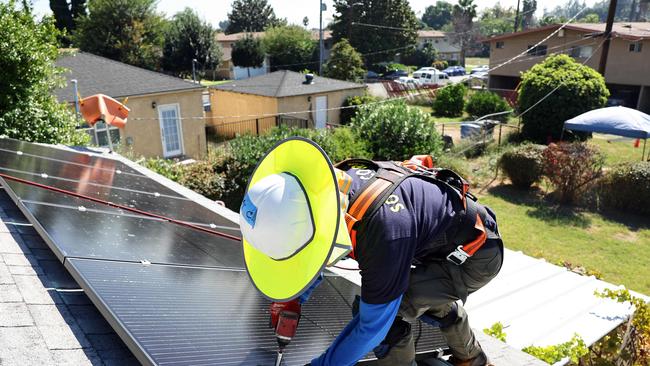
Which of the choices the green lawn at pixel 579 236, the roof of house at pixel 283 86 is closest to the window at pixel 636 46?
the roof of house at pixel 283 86

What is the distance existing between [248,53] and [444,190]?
48016mm

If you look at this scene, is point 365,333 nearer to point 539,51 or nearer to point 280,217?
point 280,217

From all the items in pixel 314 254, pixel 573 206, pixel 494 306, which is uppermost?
pixel 314 254

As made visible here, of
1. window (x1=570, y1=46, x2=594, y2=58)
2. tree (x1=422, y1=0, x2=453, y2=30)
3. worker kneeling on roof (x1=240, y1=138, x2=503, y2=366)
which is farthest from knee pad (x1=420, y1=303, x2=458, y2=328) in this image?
tree (x1=422, y1=0, x2=453, y2=30)

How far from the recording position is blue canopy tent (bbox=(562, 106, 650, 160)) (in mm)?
16188

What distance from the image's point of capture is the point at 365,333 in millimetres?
2479

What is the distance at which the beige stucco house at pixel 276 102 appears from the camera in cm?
2377

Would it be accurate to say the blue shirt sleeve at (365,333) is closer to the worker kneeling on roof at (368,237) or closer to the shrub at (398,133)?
the worker kneeling on roof at (368,237)

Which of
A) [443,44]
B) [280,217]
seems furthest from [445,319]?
[443,44]

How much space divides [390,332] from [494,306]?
3470 millimetres

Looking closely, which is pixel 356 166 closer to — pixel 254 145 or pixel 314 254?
pixel 314 254

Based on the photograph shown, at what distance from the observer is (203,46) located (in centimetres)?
4209

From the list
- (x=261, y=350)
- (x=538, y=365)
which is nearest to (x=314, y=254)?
(x=261, y=350)

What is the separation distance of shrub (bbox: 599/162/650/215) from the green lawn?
1.29 feet
